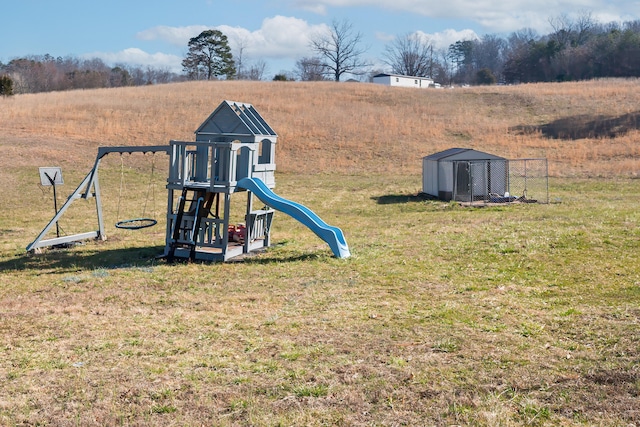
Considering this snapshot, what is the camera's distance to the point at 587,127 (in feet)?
163

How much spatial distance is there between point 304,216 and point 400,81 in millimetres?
77692

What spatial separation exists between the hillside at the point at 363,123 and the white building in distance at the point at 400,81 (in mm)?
21564

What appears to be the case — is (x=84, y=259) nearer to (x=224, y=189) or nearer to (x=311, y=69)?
(x=224, y=189)

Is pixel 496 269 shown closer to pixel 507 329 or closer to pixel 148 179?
pixel 507 329

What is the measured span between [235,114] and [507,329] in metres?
9.11

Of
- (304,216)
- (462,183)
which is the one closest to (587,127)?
(462,183)

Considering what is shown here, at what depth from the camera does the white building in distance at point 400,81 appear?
3482 inches

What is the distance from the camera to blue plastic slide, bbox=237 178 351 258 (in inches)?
557

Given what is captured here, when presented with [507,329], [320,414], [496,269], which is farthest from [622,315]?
[320,414]

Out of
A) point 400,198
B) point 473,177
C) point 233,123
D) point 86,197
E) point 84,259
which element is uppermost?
point 233,123

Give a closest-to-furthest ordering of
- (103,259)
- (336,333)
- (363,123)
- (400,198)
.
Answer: (336,333) < (103,259) < (400,198) < (363,123)

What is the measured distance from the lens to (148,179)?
111ft

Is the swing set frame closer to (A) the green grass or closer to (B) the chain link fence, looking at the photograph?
(A) the green grass

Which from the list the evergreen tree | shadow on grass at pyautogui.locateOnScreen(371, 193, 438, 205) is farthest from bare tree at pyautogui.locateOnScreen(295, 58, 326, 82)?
shadow on grass at pyautogui.locateOnScreen(371, 193, 438, 205)
